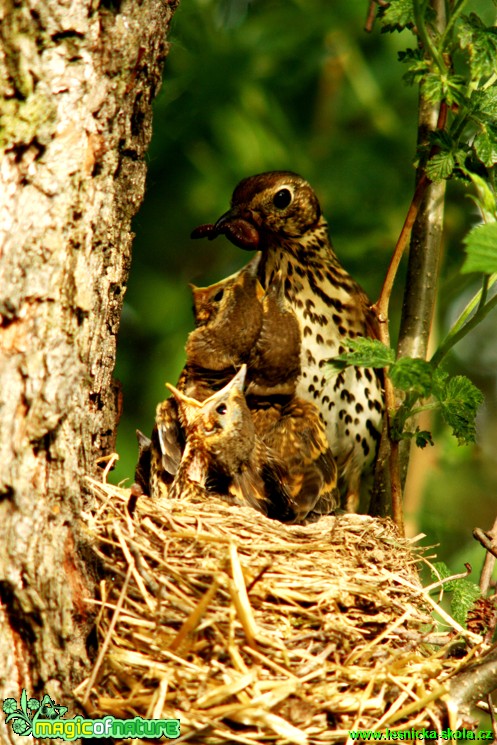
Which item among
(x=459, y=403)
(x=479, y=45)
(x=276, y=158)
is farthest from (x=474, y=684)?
(x=276, y=158)

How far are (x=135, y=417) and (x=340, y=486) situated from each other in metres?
1.24

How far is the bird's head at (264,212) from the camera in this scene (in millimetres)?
3627

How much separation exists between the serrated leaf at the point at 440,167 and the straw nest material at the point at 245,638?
1.08 metres

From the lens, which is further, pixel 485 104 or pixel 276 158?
pixel 276 158

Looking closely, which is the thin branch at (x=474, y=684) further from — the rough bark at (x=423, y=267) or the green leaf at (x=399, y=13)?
the green leaf at (x=399, y=13)

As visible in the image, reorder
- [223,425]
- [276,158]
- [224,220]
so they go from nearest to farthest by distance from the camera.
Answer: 1. [223,425]
2. [224,220]
3. [276,158]

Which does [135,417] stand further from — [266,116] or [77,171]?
[77,171]

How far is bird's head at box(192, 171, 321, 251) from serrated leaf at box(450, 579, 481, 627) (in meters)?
1.62

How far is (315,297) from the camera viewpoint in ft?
12.0

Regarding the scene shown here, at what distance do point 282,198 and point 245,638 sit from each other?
203 centimetres

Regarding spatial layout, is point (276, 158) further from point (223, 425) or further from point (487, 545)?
point (487, 545)

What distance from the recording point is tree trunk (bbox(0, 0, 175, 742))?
2029mm

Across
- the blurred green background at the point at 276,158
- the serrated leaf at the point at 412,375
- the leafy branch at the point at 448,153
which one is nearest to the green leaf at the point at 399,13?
the leafy branch at the point at 448,153

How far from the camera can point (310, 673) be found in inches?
85.0
